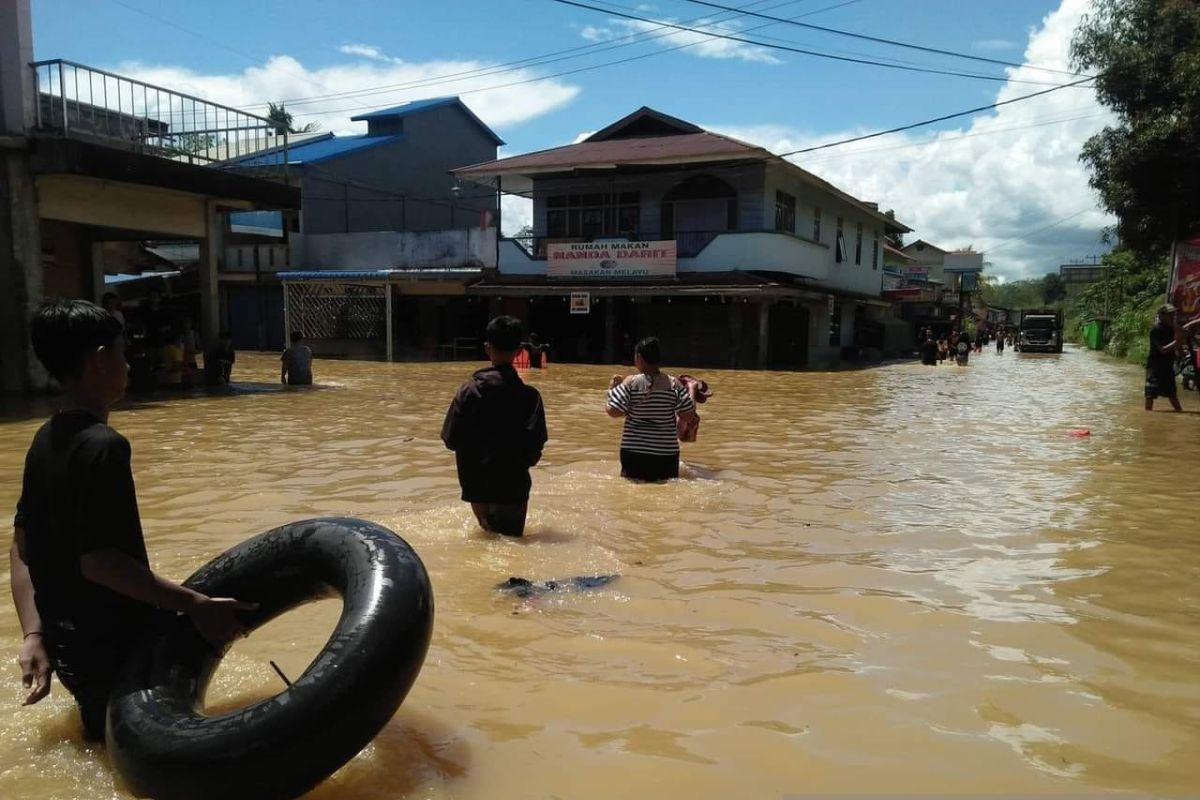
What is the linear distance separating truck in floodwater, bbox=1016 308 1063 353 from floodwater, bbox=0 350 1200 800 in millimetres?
38620

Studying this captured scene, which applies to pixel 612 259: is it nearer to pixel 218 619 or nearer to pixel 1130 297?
pixel 218 619

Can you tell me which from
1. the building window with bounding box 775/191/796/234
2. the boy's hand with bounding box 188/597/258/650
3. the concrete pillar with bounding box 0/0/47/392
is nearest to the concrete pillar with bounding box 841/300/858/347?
the building window with bounding box 775/191/796/234

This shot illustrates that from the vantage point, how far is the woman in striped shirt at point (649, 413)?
22.6 ft

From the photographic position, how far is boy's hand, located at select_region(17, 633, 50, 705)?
256cm

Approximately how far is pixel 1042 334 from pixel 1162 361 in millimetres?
34370

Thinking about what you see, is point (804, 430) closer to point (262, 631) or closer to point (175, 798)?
point (262, 631)

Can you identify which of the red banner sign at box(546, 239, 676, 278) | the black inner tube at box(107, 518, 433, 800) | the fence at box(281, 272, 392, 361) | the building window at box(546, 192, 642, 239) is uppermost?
the building window at box(546, 192, 642, 239)

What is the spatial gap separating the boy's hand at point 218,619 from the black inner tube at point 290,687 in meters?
0.10

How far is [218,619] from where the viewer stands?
265 centimetres

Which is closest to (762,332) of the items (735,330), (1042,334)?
(735,330)

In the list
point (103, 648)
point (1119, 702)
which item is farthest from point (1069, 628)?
point (103, 648)

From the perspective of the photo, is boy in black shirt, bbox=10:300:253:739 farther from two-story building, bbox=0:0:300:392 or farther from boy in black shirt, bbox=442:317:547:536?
two-story building, bbox=0:0:300:392

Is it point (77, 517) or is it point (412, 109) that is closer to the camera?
point (77, 517)

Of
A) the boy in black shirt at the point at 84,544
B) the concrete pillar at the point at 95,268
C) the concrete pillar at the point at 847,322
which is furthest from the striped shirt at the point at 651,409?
the concrete pillar at the point at 847,322
